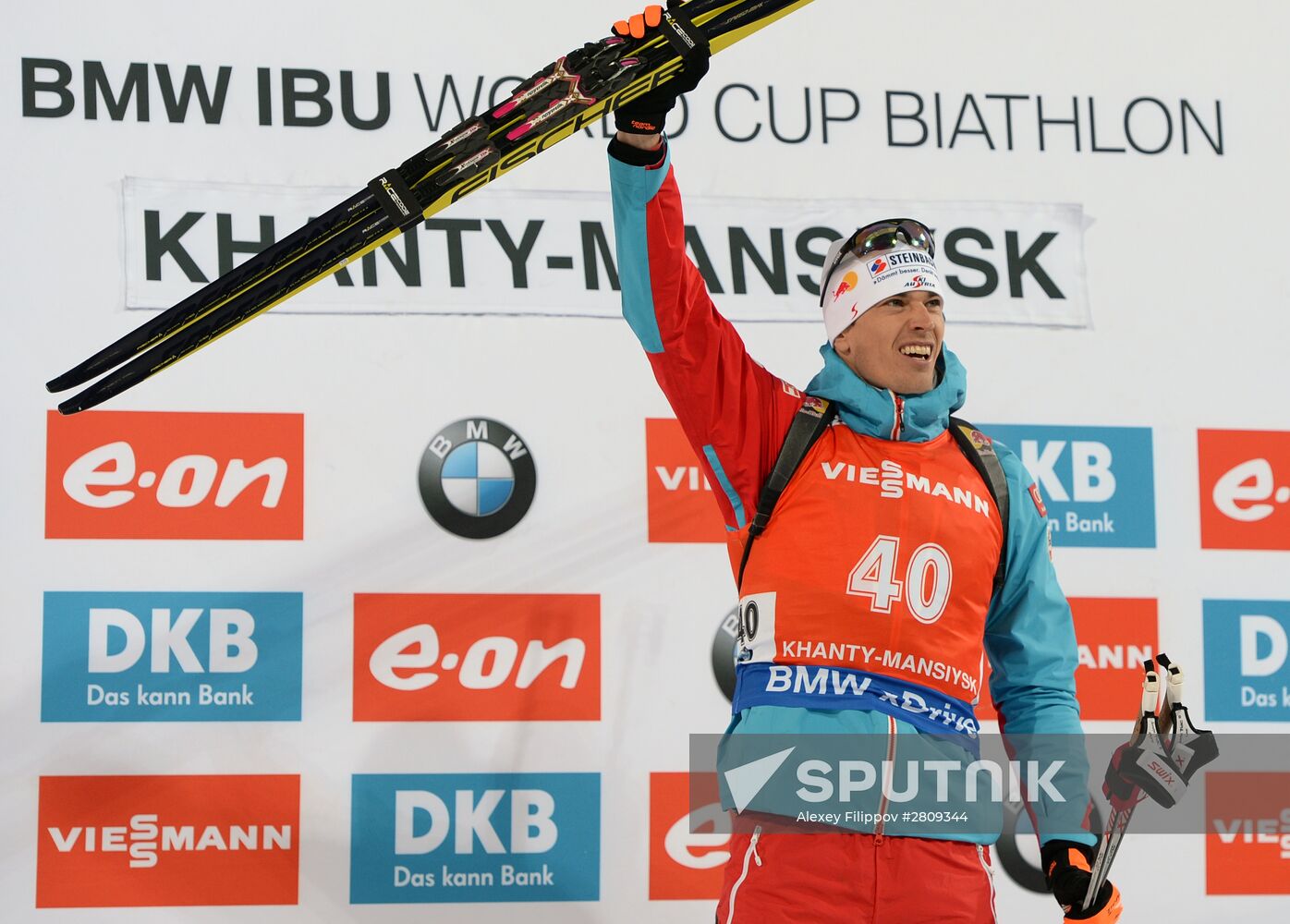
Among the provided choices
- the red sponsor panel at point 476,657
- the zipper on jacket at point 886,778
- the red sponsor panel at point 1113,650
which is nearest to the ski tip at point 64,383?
the red sponsor panel at point 476,657

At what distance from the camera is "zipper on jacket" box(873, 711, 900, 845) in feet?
6.12

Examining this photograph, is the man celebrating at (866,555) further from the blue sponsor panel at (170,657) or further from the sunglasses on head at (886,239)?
the blue sponsor panel at (170,657)

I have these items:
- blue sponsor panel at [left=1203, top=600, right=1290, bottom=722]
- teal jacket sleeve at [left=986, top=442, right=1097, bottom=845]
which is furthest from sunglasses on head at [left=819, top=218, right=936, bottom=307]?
blue sponsor panel at [left=1203, top=600, right=1290, bottom=722]

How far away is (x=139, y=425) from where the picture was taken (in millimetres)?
2830

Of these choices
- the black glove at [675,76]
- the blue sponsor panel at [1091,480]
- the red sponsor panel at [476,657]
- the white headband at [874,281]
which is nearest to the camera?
the black glove at [675,76]

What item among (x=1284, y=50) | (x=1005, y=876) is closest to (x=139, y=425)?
(x=1005, y=876)

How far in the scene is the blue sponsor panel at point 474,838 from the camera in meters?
2.79

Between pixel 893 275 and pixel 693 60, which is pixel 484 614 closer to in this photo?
pixel 893 275

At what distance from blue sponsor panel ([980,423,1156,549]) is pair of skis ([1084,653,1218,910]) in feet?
3.69

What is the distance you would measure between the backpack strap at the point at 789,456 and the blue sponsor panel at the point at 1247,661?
57.8 inches

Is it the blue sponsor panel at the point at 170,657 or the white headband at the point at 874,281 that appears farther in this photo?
the blue sponsor panel at the point at 170,657

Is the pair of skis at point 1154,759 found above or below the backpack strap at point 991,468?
below

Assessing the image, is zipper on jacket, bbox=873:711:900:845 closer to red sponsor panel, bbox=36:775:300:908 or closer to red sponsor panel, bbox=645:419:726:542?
red sponsor panel, bbox=645:419:726:542

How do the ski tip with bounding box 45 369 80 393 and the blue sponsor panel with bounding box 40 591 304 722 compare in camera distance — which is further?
the blue sponsor panel with bounding box 40 591 304 722
